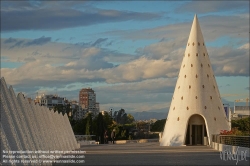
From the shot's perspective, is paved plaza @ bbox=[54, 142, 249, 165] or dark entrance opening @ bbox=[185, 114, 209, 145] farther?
dark entrance opening @ bbox=[185, 114, 209, 145]

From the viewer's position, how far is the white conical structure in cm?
4491

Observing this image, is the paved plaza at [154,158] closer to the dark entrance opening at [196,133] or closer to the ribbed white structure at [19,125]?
the ribbed white structure at [19,125]

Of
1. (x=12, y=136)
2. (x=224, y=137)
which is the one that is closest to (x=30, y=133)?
(x=12, y=136)

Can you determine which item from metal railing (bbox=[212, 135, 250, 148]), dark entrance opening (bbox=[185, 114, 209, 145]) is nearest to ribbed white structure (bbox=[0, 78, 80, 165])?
metal railing (bbox=[212, 135, 250, 148])

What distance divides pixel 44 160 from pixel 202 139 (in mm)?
31565

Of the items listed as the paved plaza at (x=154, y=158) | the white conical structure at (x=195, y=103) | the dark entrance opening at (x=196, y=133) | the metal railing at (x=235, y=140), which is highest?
the white conical structure at (x=195, y=103)

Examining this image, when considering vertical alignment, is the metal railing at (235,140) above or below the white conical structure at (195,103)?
below

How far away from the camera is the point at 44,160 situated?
16.8 meters

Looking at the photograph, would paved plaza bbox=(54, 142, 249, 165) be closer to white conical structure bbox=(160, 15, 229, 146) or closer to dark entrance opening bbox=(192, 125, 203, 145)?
white conical structure bbox=(160, 15, 229, 146)

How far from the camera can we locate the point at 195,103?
44875mm

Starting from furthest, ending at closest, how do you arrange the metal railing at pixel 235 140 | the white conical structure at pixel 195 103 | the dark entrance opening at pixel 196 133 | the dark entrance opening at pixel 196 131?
the dark entrance opening at pixel 196 133 < the dark entrance opening at pixel 196 131 < the white conical structure at pixel 195 103 < the metal railing at pixel 235 140

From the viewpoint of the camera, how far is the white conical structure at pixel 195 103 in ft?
147

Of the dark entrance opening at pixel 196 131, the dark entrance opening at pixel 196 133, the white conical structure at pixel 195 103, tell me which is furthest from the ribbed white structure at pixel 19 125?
the dark entrance opening at pixel 196 133

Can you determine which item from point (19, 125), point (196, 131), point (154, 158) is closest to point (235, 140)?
point (154, 158)
